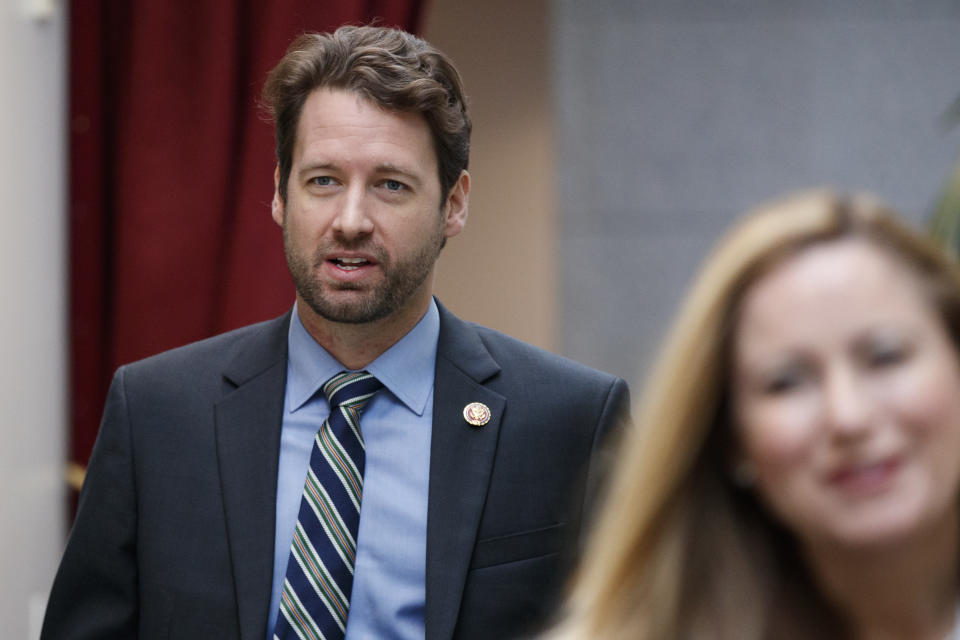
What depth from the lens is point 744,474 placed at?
3.78 feet

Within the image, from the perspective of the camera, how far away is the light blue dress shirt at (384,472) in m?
1.68

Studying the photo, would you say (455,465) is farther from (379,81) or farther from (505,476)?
(379,81)

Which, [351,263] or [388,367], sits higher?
[351,263]

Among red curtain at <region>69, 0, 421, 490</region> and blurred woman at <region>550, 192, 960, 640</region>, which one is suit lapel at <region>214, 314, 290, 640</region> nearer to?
blurred woman at <region>550, 192, 960, 640</region>

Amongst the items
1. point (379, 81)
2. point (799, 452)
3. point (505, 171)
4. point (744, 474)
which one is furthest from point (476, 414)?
point (505, 171)

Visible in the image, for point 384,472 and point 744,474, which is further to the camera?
point 384,472

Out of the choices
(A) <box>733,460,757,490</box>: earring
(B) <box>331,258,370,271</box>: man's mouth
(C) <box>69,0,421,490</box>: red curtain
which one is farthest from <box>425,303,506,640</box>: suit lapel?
(C) <box>69,0,421,490</box>: red curtain

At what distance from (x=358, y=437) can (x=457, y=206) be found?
1.50 feet

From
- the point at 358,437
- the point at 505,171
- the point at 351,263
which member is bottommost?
the point at 358,437

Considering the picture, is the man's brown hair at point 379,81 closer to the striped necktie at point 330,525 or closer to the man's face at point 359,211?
the man's face at point 359,211

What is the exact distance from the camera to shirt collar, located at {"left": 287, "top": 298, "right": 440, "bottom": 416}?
1.82 metres

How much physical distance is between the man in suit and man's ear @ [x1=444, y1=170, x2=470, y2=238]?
2.0 inches

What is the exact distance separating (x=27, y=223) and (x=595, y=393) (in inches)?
48.7

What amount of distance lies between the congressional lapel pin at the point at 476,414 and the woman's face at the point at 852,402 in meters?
0.78
